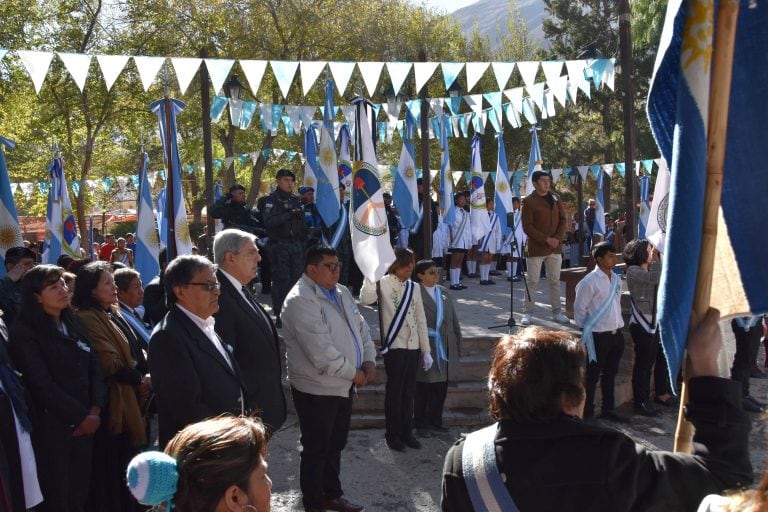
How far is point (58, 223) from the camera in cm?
1144

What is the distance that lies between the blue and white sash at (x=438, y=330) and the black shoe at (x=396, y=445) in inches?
31.9

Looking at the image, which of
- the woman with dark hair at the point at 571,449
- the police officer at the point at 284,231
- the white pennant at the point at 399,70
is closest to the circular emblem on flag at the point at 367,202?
the police officer at the point at 284,231

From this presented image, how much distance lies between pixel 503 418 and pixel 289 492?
3.97 meters

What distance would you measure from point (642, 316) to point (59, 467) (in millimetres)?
5922

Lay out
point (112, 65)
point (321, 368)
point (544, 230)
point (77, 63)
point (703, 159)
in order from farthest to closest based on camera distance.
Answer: point (544, 230) → point (112, 65) → point (77, 63) → point (321, 368) → point (703, 159)


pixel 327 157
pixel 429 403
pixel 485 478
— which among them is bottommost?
pixel 429 403

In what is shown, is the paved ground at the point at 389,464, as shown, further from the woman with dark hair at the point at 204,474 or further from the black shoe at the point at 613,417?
the woman with dark hair at the point at 204,474

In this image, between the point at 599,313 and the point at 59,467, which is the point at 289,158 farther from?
the point at 59,467

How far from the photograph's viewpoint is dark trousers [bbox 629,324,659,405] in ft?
24.8

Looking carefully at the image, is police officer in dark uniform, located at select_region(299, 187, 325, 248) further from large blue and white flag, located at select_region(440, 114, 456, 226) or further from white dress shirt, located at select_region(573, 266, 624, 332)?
white dress shirt, located at select_region(573, 266, 624, 332)

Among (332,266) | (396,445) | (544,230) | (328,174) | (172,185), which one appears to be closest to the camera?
(332,266)

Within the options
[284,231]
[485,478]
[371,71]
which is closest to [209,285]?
[485,478]

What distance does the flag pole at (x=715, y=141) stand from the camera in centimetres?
182

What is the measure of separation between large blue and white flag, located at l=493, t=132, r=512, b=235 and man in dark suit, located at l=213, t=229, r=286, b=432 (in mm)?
9843
